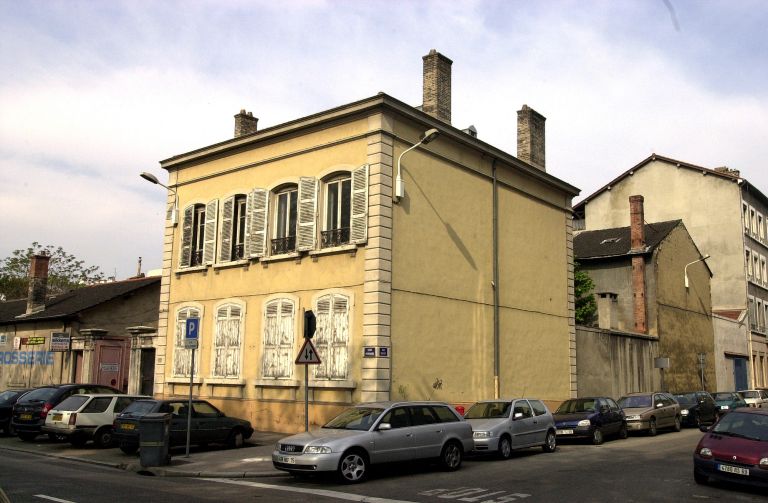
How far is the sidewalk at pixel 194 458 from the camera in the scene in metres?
14.4

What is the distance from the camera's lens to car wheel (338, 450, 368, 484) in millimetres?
12383

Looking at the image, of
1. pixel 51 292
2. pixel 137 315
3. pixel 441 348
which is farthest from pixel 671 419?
pixel 51 292

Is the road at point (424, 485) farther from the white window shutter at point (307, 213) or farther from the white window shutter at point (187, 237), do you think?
the white window shutter at point (187, 237)

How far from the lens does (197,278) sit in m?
23.9

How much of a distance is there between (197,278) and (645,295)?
21.4 meters

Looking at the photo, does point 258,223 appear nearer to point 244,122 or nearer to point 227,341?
point 227,341

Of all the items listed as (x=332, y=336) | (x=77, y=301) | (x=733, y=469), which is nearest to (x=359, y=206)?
(x=332, y=336)

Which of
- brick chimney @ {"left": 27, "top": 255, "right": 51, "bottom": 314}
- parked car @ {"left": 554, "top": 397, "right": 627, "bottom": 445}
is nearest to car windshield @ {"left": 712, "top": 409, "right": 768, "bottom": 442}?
parked car @ {"left": 554, "top": 397, "right": 627, "bottom": 445}

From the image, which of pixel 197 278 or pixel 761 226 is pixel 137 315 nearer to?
pixel 197 278

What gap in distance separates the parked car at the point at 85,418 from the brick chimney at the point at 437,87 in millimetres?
12439

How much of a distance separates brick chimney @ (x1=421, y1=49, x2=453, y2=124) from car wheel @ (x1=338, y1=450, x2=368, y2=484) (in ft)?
41.4

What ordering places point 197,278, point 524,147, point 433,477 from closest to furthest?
point 433,477 → point 197,278 → point 524,147

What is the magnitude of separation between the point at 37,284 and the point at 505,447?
89.9ft

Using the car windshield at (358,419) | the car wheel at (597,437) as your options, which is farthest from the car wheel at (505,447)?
the car wheel at (597,437)
